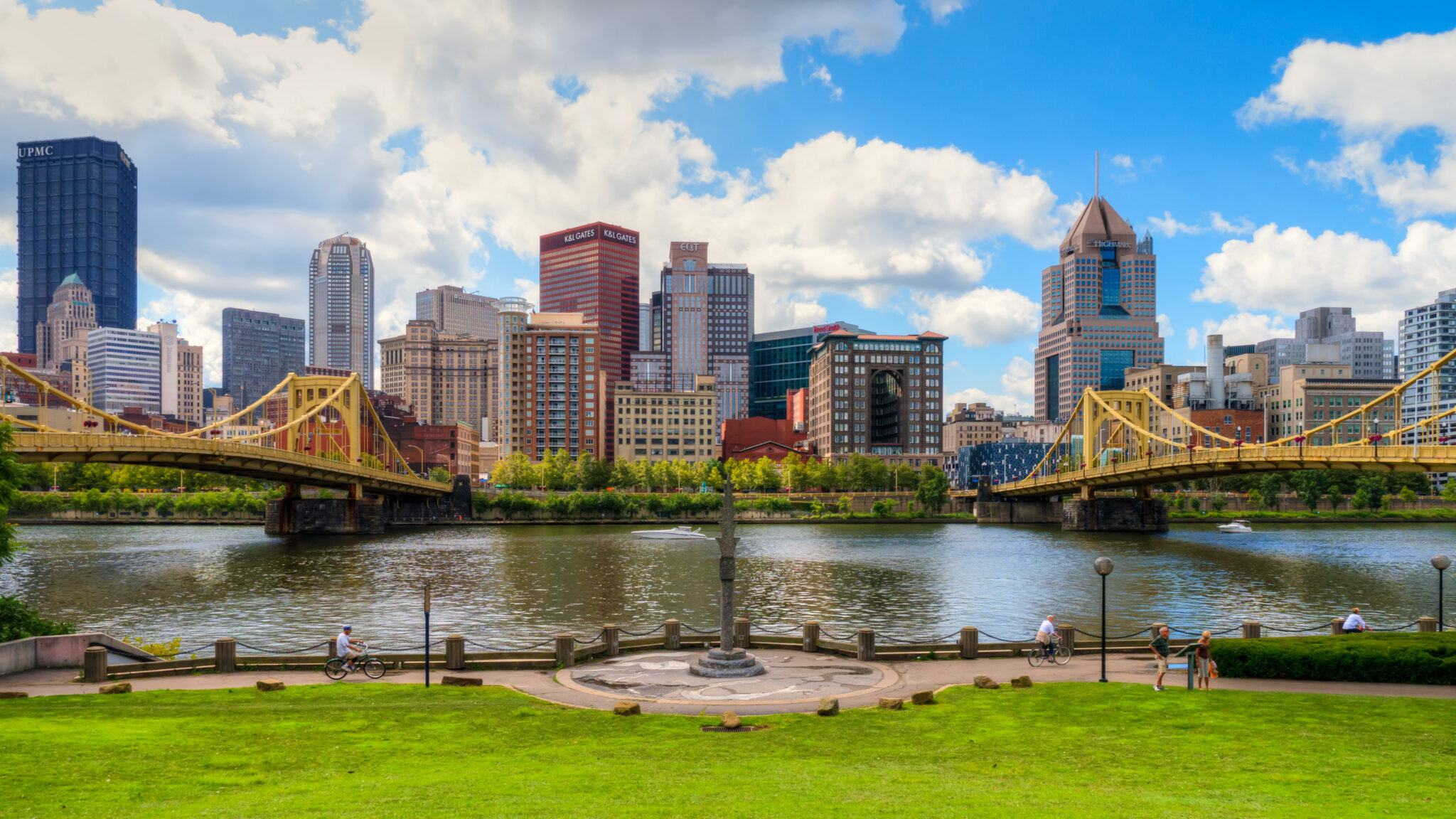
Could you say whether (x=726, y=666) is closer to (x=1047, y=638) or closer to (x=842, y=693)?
(x=842, y=693)

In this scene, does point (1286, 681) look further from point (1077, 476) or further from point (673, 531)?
point (1077, 476)

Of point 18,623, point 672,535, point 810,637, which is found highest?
point 18,623

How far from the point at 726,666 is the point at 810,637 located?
18.8 ft

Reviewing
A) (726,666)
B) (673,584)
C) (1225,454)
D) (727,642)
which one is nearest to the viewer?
(726,666)

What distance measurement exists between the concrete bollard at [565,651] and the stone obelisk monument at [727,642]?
12.7ft

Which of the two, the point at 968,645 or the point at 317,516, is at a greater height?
the point at 968,645

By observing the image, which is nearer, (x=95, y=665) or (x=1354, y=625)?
(x=95, y=665)

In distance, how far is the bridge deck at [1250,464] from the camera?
66.7 m

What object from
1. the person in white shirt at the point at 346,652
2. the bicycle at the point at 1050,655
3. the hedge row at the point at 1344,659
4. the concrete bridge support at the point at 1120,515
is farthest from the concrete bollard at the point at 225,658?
the concrete bridge support at the point at 1120,515

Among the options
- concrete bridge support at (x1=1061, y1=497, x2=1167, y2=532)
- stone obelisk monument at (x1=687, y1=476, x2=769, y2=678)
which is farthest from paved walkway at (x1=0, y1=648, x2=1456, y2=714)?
concrete bridge support at (x1=1061, y1=497, x2=1167, y2=532)

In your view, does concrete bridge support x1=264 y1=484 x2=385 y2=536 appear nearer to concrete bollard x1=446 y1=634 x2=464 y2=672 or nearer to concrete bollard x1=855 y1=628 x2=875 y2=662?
concrete bollard x1=446 y1=634 x2=464 y2=672

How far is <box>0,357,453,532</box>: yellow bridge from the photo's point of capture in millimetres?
70812

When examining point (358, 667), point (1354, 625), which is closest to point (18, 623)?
point (358, 667)

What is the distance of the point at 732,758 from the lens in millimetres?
18750
